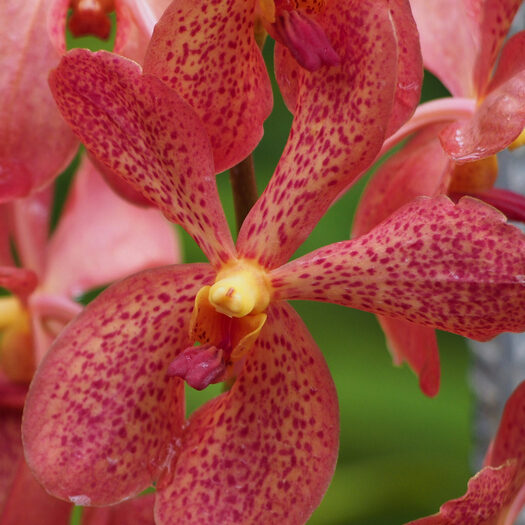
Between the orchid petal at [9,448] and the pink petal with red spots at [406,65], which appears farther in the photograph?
the orchid petal at [9,448]

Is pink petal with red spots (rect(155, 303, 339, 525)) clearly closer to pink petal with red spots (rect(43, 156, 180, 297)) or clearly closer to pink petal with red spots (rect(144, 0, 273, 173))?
pink petal with red spots (rect(144, 0, 273, 173))

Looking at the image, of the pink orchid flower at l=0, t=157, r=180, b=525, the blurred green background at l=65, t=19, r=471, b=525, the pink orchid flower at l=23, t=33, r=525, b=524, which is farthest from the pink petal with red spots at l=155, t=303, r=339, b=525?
the blurred green background at l=65, t=19, r=471, b=525

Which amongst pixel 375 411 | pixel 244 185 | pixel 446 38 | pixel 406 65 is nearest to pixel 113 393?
pixel 244 185

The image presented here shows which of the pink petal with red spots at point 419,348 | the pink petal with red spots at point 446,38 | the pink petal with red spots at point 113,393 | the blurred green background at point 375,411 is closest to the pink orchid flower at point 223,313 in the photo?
the pink petal with red spots at point 113,393

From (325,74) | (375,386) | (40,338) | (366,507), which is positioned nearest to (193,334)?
(325,74)

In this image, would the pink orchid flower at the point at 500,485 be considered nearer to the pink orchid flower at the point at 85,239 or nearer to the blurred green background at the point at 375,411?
the pink orchid flower at the point at 85,239

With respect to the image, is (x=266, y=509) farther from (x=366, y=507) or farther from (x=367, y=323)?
(x=367, y=323)
